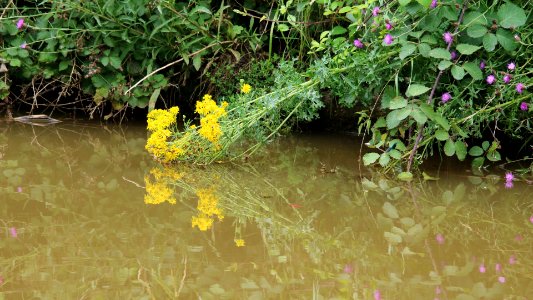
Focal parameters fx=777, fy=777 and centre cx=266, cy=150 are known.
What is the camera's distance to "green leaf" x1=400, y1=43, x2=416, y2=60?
10.4 ft

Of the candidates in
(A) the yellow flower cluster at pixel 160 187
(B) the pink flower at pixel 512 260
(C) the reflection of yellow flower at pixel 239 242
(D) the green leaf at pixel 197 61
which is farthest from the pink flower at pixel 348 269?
(D) the green leaf at pixel 197 61

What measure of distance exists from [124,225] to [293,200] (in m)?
0.70

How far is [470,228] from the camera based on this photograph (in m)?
2.69

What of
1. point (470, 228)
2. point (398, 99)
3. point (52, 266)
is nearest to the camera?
point (52, 266)

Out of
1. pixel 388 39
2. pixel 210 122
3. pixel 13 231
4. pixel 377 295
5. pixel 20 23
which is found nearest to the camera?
pixel 377 295

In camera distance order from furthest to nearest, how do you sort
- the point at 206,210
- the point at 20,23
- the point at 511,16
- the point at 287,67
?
the point at 20,23 → the point at 287,67 → the point at 511,16 → the point at 206,210

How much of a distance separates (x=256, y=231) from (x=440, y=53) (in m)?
1.12

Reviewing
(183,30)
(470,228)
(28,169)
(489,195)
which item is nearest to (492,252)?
(470,228)

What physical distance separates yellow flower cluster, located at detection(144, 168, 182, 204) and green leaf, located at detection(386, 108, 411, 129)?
3.10 feet

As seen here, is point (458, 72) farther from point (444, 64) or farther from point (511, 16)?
point (511, 16)

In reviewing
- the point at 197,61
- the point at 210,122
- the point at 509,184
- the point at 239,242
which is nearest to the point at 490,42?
the point at 509,184

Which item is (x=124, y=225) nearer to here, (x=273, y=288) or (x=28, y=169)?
(x=273, y=288)

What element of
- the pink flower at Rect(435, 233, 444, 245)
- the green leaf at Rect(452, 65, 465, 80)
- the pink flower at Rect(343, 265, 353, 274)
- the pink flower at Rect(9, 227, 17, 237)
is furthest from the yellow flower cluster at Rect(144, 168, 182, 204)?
the green leaf at Rect(452, 65, 465, 80)

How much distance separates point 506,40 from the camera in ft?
10.4
